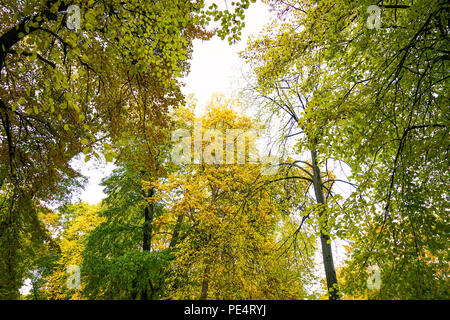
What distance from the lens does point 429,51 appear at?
9.03ft

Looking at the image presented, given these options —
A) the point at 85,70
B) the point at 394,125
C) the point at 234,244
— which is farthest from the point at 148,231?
the point at 394,125

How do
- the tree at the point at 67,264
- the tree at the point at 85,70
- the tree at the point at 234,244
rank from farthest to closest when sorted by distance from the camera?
the tree at the point at 67,264, the tree at the point at 234,244, the tree at the point at 85,70

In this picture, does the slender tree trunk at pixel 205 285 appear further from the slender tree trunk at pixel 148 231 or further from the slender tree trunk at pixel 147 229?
the slender tree trunk at pixel 148 231

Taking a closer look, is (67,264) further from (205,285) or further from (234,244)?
(234,244)

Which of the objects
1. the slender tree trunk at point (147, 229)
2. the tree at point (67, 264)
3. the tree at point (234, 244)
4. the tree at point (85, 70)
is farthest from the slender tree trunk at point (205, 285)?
the tree at point (67, 264)

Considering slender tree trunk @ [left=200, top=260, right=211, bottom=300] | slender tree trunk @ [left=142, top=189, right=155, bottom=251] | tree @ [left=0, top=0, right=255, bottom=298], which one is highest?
tree @ [left=0, top=0, right=255, bottom=298]

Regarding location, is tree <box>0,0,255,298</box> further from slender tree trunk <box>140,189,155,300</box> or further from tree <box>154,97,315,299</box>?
slender tree trunk <box>140,189,155,300</box>

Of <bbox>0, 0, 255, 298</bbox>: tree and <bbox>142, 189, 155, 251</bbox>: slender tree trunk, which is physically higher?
<bbox>0, 0, 255, 298</bbox>: tree

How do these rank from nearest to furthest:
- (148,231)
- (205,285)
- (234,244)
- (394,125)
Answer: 1. (394,125)
2. (234,244)
3. (205,285)
4. (148,231)

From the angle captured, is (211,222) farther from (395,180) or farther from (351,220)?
(395,180)

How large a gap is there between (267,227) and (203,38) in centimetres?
596

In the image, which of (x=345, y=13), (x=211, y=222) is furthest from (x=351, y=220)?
(x=211, y=222)

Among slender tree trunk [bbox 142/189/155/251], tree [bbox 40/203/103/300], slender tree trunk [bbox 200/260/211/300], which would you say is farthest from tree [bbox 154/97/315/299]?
tree [bbox 40/203/103/300]

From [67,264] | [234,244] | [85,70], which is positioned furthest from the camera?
[67,264]
